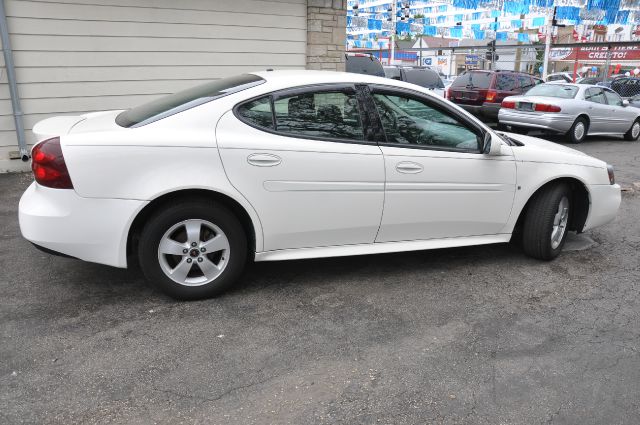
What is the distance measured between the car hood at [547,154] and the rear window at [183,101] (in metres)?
2.20

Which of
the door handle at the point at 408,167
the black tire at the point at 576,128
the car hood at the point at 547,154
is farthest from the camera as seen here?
the black tire at the point at 576,128

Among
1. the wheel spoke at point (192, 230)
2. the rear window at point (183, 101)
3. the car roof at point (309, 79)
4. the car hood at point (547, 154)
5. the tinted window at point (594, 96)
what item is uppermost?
the car roof at point (309, 79)

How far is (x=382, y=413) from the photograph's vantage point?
8.77ft

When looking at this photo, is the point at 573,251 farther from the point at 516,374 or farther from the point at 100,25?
the point at 100,25

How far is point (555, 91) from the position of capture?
43.0 ft

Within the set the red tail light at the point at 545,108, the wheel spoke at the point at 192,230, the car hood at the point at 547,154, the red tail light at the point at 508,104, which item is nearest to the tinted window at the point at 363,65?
the red tail light at the point at 508,104

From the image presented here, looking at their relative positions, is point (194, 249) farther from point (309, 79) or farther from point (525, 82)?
point (525, 82)

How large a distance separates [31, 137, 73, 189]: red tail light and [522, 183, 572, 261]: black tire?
11.8 ft

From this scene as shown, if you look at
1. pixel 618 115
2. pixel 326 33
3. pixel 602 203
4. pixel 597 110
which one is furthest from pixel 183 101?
pixel 618 115

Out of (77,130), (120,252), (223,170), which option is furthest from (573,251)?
(77,130)

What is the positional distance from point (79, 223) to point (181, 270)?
0.70 m

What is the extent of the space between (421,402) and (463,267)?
2052 millimetres

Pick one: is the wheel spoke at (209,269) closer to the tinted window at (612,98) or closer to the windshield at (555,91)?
the windshield at (555,91)

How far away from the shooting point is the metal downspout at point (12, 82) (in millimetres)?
7051
